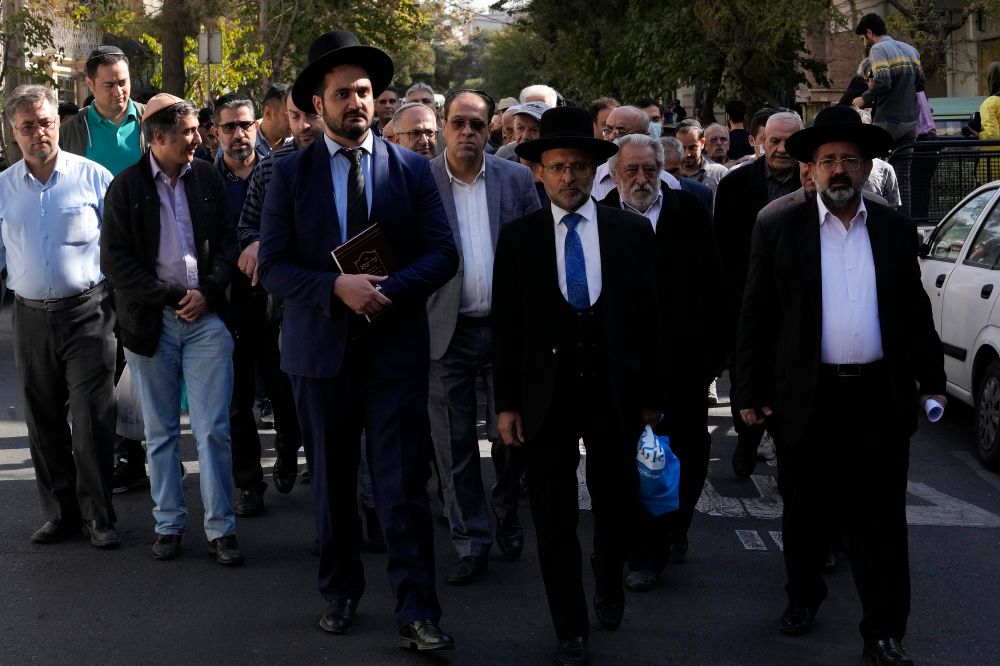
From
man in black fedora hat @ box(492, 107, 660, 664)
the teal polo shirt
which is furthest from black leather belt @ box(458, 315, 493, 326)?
the teal polo shirt

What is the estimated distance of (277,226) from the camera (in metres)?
5.68

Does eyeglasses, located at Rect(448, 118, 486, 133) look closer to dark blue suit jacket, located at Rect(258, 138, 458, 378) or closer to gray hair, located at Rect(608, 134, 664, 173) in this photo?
gray hair, located at Rect(608, 134, 664, 173)

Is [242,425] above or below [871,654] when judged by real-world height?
above

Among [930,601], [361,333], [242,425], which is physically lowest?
[930,601]

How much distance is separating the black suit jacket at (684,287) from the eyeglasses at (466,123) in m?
0.93

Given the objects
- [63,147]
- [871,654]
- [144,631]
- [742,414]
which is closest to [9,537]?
[144,631]

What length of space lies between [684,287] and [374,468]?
1.91 meters

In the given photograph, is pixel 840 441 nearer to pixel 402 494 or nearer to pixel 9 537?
pixel 402 494

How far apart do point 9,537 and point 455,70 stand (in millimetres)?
107893

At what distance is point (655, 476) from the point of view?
584cm

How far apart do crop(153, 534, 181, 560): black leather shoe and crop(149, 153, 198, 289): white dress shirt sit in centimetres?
124

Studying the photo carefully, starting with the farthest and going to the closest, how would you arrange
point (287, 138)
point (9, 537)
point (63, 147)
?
1. point (287, 138)
2. point (63, 147)
3. point (9, 537)

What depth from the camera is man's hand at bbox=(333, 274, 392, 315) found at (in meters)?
5.40

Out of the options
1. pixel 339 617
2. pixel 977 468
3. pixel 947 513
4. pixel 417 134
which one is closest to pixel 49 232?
pixel 417 134
